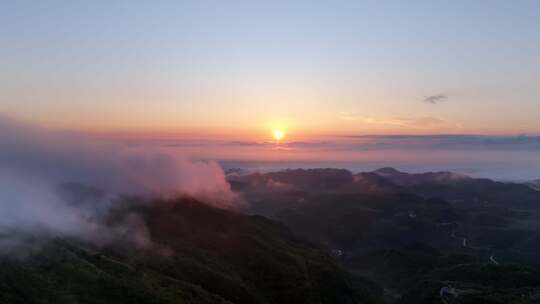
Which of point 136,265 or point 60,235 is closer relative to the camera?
point 136,265

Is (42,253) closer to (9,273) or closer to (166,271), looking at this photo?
(9,273)

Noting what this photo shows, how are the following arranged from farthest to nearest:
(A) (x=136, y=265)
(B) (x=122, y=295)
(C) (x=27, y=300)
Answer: (A) (x=136, y=265)
(B) (x=122, y=295)
(C) (x=27, y=300)

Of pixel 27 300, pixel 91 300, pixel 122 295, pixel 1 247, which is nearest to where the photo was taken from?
pixel 27 300

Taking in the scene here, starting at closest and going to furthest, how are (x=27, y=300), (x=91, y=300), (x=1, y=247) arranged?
(x=27, y=300), (x=91, y=300), (x=1, y=247)

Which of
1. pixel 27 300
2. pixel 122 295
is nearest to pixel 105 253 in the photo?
pixel 122 295

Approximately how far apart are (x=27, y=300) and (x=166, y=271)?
67321 mm

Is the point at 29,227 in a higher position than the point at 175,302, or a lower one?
higher

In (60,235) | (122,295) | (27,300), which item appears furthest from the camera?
(60,235)

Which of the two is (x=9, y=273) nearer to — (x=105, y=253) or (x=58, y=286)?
(x=58, y=286)

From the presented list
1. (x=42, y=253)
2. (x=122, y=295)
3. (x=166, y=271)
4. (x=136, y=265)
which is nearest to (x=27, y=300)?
(x=122, y=295)

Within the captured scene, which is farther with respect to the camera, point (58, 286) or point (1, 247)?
point (1, 247)

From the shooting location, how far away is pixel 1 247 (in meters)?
164

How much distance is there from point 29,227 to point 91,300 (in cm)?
7307

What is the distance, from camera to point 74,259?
168m
